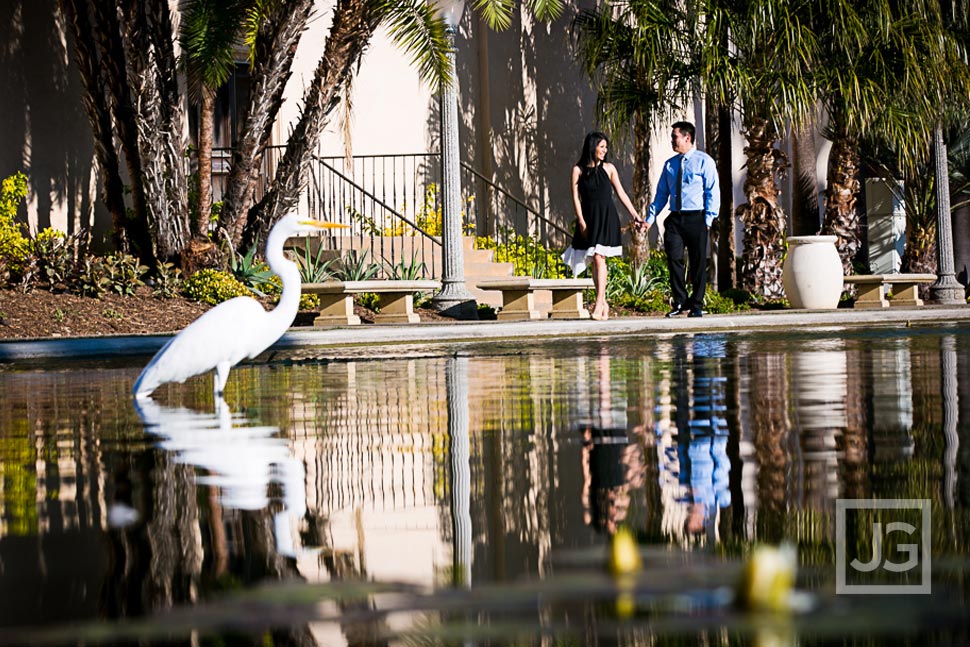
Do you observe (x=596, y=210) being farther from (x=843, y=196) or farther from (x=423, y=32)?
(x=843, y=196)

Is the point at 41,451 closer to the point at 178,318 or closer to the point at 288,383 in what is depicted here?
the point at 288,383

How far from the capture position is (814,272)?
23.3 metres

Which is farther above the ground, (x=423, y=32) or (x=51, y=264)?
(x=423, y=32)

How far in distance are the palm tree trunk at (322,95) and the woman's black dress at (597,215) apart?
11.2 feet

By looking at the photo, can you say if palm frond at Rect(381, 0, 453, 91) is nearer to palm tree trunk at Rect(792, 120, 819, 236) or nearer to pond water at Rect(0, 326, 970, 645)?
pond water at Rect(0, 326, 970, 645)

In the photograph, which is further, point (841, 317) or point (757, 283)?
point (757, 283)

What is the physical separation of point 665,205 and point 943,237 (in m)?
10.4

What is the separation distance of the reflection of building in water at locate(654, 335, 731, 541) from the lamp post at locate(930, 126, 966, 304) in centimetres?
1609

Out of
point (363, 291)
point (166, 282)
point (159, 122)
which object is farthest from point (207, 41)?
point (363, 291)

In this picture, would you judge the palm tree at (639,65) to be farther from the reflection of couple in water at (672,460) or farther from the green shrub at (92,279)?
the reflection of couple in water at (672,460)

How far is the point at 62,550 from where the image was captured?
3.97 m

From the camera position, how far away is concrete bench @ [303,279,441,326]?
18672 mm

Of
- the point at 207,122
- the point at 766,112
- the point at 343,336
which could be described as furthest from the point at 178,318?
the point at 766,112

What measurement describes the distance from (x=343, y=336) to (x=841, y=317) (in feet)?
23.5
